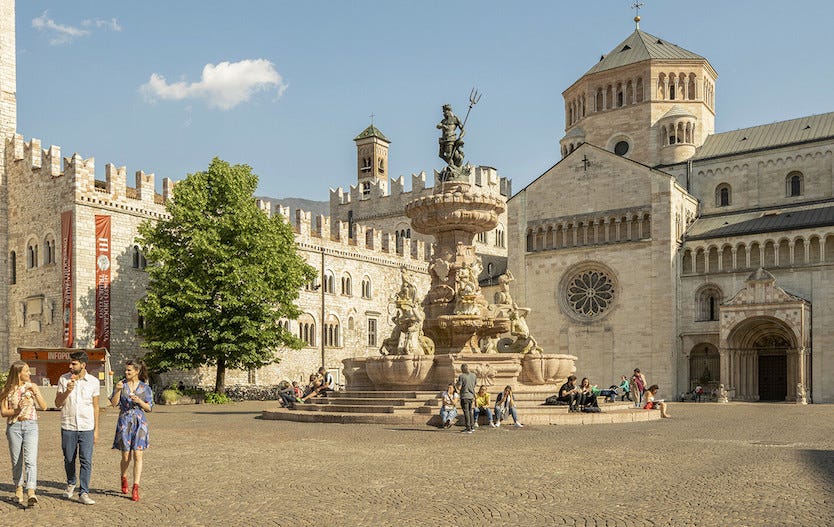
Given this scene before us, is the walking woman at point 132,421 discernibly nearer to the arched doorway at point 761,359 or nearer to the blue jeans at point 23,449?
the blue jeans at point 23,449

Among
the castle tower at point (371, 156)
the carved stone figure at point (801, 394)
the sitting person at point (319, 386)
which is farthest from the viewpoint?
the castle tower at point (371, 156)

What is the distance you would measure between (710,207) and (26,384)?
172 ft

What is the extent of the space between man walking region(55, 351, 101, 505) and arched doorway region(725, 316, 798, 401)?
42.7 m

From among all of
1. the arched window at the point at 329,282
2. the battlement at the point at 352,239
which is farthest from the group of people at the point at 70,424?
the arched window at the point at 329,282

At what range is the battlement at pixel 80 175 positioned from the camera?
41.4 meters

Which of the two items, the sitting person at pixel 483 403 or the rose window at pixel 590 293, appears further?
the rose window at pixel 590 293

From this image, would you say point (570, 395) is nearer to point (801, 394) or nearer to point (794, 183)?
point (801, 394)

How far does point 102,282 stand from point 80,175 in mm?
5371

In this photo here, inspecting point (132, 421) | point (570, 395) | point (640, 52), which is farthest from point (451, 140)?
point (640, 52)

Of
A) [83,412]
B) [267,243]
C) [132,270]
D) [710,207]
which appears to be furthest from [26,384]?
[710,207]

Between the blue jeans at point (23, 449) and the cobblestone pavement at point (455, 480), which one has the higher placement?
the blue jeans at point (23, 449)

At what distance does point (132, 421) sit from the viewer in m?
10.4

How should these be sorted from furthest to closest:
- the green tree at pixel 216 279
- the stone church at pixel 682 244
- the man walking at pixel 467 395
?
the stone church at pixel 682 244 < the green tree at pixel 216 279 < the man walking at pixel 467 395

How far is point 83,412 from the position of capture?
1001 cm
